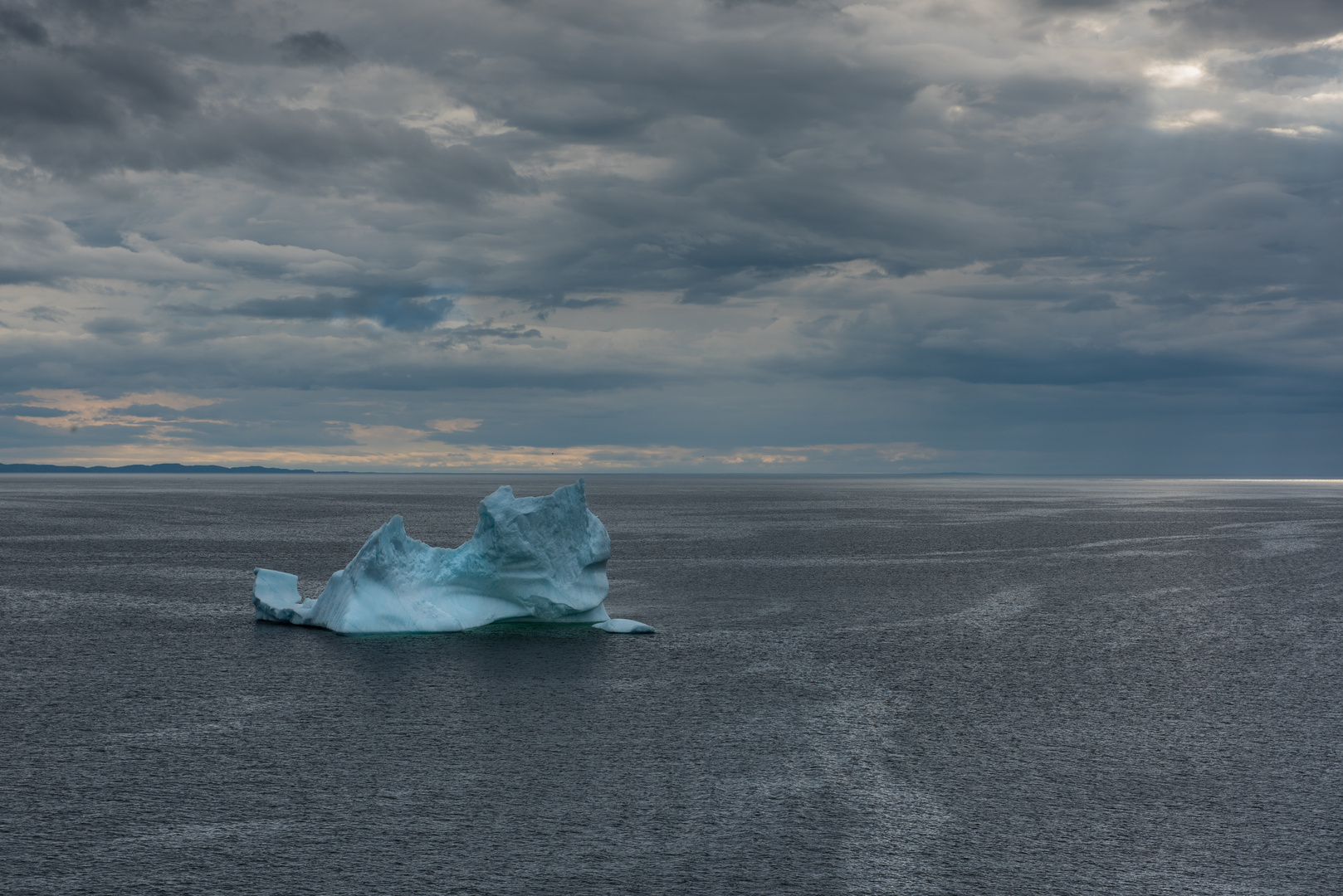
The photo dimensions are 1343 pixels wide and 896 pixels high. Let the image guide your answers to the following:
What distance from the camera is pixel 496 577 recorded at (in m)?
28.9

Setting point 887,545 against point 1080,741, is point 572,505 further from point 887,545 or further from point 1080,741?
point 887,545

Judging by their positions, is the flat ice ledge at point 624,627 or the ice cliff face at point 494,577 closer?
the flat ice ledge at point 624,627

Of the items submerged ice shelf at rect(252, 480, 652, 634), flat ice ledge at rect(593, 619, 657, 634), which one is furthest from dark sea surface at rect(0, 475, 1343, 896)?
submerged ice shelf at rect(252, 480, 652, 634)

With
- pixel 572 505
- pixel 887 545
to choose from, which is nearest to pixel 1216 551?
pixel 887 545

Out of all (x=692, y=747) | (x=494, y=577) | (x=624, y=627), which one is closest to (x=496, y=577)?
(x=494, y=577)

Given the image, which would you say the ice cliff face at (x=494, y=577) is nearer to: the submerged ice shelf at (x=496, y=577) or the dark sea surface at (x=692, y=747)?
the submerged ice shelf at (x=496, y=577)

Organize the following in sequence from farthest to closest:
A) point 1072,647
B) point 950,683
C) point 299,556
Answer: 1. point 299,556
2. point 1072,647
3. point 950,683

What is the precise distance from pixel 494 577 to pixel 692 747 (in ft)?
46.3

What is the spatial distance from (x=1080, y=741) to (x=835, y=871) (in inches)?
292

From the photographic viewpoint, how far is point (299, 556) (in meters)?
48.2

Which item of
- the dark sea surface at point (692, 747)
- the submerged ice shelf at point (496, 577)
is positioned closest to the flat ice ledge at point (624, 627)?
the submerged ice shelf at point (496, 577)

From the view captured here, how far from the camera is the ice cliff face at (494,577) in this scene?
1102 inches

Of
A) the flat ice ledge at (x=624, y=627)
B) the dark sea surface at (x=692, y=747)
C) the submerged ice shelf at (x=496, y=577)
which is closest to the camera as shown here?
the dark sea surface at (x=692, y=747)

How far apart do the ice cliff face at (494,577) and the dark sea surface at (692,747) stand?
43.7 inches
